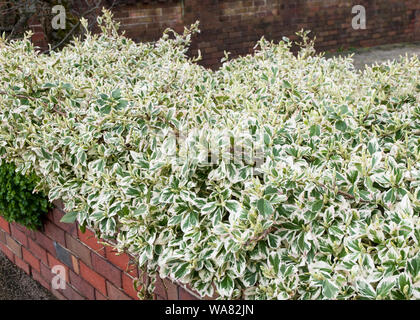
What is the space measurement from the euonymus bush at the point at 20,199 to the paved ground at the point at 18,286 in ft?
1.86

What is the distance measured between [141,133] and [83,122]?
37 centimetres

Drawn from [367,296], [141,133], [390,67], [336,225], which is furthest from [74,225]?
[390,67]

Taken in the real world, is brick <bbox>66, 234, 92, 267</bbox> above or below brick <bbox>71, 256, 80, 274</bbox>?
above

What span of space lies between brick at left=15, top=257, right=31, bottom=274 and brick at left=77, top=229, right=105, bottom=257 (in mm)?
1134

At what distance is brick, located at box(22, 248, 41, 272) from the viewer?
3330 millimetres

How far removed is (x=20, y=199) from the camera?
292 centimetres

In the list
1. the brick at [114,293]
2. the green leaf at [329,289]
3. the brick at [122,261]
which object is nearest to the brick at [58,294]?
the brick at [114,293]

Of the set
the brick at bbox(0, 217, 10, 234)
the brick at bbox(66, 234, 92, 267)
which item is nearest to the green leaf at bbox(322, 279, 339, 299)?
the brick at bbox(66, 234, 92, 267)

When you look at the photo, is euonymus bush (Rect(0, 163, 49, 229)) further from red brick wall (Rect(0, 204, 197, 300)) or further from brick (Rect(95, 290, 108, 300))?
brick (Rect(95, 290, 108, 300))

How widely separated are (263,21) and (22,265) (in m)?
6.60

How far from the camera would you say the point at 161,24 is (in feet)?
25.5

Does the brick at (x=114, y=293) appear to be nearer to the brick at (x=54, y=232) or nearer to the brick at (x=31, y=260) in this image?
the brick at (x=54, y=232)

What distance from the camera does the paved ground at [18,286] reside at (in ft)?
10.9
